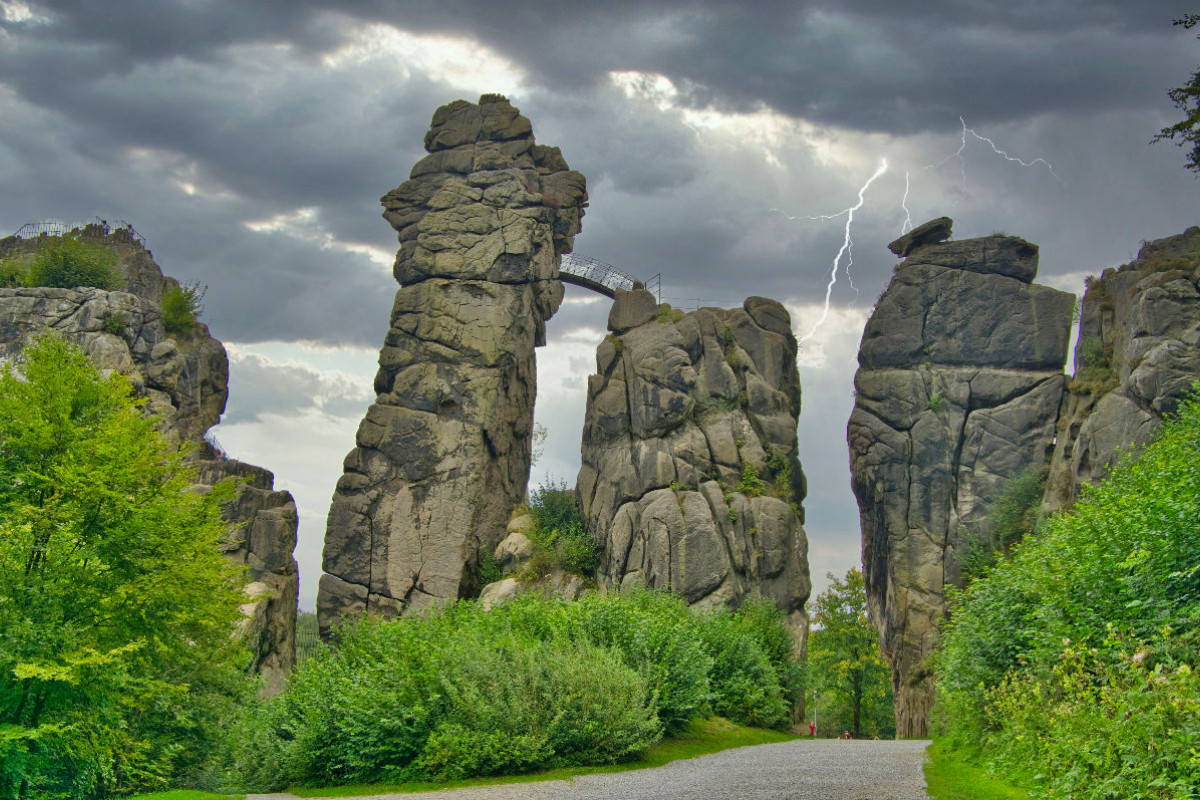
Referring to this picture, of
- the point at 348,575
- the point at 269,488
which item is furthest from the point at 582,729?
the point at 269,488

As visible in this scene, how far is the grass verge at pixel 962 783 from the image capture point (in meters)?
18.3

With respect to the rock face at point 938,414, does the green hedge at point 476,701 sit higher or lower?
lower

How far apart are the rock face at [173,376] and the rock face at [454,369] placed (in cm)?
269

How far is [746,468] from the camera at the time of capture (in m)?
52.1

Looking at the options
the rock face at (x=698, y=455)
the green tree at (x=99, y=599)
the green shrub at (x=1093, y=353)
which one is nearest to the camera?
the green tree at (x=99, y=599)

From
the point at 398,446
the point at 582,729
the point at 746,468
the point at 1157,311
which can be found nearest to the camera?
the point at 582,729

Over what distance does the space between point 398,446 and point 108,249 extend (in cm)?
1967

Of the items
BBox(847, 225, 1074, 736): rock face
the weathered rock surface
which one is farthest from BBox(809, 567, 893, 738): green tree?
the weathered rock surface

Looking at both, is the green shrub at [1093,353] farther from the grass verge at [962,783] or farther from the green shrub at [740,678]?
the grass verge at [962,783]

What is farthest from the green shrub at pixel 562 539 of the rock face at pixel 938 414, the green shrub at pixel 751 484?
the rock face at pixel 938 414

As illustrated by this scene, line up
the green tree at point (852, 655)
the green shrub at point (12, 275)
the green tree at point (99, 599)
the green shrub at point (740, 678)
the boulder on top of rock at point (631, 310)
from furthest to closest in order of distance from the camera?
the green tree at point (852, 655)
the boulder on top of rock at point (631, 310)
the green shrub at point (12, 275)
the green shrub at point (740, 678)
the green tree at point (99, 599)

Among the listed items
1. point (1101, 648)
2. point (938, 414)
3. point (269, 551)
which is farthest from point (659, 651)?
point (269, 551)

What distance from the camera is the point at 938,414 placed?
5244 centimetres

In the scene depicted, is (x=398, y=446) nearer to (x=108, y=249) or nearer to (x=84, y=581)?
(x=108, y=249)
